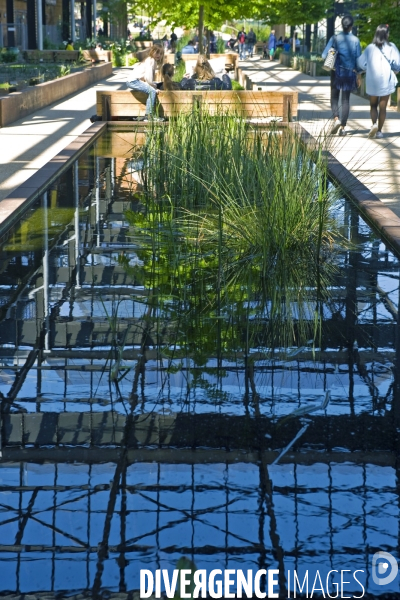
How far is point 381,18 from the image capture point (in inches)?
870

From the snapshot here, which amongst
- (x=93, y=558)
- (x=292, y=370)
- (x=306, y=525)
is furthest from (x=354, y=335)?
(x=93, y=558)

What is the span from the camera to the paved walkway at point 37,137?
11.0 metres

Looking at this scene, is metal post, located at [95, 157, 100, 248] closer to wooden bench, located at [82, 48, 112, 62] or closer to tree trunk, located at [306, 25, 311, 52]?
wooden bench, located at [82, 48, 112, 62]

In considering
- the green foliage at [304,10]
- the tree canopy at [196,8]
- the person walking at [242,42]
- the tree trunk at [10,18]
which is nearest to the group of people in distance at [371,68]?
the tree canopy at [196,8]

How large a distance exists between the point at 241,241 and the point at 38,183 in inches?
136

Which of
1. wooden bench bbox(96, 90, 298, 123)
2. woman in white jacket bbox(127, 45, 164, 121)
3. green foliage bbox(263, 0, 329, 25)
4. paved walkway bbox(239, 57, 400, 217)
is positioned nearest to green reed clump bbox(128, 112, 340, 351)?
paved walkway bbox(239, 57, 400, 217)

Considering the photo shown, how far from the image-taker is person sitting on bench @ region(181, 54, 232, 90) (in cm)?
1716

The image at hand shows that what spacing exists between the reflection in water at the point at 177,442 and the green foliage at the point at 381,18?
16.9 metres

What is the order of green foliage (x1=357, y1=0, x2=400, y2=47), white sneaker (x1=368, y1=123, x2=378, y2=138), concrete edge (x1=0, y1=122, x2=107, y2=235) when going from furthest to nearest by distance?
green foliage (x1=357, y1=0, x2=400, y2=47), white sneaker (x1=368, y1=123, x2=378, y2=138), concrete edge (x1=0, y1=122, x2=107, y2=235)

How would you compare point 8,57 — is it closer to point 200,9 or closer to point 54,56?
point 54,56

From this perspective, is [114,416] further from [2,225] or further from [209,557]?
[2,225]

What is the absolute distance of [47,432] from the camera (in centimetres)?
393

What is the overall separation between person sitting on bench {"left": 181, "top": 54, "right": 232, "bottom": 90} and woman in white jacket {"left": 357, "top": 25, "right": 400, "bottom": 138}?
10.7 feet

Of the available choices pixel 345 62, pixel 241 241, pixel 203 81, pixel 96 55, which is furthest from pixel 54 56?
pixel 241 241
